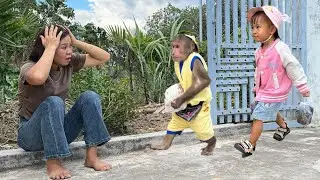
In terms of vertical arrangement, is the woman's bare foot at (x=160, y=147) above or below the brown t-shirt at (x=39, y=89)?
below

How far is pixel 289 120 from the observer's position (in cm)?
527

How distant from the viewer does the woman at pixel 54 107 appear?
9.95ft

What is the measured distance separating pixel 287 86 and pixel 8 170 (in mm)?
2517

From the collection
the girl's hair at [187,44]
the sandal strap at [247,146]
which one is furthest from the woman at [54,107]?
the sandal strap at [247,146]

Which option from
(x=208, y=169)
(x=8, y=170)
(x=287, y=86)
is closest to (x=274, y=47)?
(x=287, y=86)

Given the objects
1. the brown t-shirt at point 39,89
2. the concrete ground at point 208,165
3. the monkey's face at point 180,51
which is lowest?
the concrete ground at point 208,165

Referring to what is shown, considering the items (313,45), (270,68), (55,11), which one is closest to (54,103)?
(270,68)

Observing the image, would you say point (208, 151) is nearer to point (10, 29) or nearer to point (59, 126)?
point (59, 126)

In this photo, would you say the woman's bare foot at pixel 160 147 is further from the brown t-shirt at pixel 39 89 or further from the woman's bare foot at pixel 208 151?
Result: the brown t-shirt at pixel 39 89

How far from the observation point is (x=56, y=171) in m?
3.13

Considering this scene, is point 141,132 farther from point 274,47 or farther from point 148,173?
point 274,47

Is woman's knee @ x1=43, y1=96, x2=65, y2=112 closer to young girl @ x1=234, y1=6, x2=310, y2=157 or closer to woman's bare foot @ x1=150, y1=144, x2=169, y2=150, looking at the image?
woman's bare foot @ x1=150, y1=144, x2=169, y2=150

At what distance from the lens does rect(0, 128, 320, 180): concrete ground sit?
3.16 m

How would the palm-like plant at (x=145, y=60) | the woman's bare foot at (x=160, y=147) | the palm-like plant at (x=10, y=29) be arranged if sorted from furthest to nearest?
the palm-like plant at (x=145, y=60), the palm-like plant at (x=10, y=29), the woman's bare foot at (x=160, y=147)
